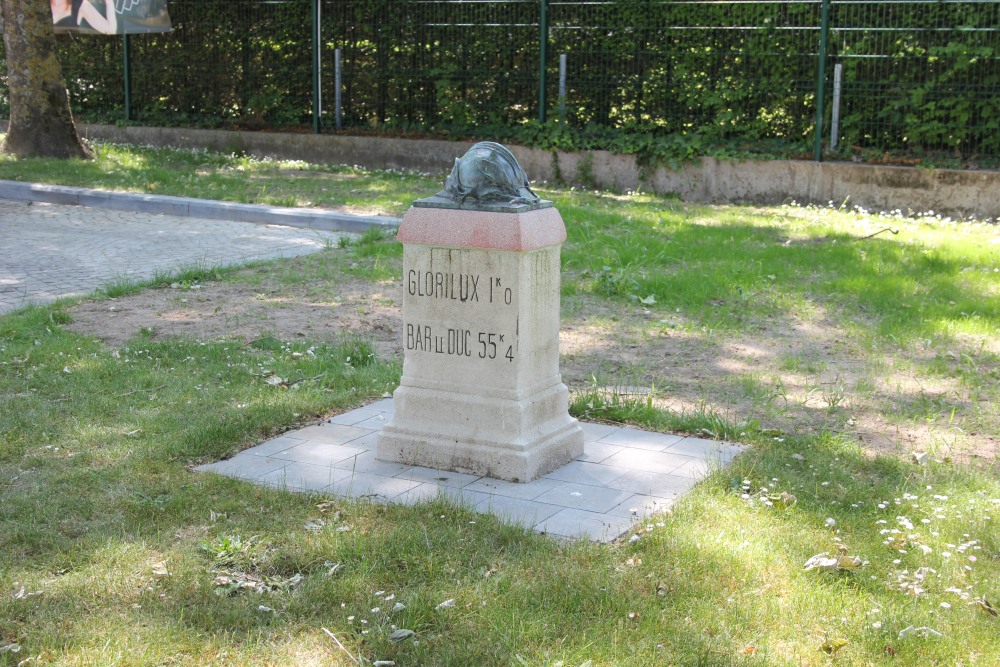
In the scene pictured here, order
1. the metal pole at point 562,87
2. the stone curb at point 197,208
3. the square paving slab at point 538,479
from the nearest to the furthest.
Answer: the square paving slab at point 538,479 → the stone curb at point 197,208 → the metal pole at point 562,87

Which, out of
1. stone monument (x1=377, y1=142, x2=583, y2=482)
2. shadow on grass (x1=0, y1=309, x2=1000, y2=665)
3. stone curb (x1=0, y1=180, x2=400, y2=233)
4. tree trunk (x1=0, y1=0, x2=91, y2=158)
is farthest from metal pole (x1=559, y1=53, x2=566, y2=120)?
shadow on grass (x1=0, y1=309, x2=1000, y2=665)

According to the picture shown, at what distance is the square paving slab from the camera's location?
462cm

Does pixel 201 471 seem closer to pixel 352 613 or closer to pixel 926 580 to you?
pixel 352 613

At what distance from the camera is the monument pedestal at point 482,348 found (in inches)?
197

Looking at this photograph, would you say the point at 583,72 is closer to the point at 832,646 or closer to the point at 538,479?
the point at 538,479

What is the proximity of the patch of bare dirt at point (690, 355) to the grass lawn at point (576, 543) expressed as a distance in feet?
0.09

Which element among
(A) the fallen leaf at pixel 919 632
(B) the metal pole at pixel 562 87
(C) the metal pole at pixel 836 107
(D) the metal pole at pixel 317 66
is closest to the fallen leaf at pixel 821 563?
(A) the fallen leaf at pixel 919 632

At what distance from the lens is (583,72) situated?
50.6 feet

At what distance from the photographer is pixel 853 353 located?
23.4 ft

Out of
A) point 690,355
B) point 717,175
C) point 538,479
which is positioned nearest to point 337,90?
point 717,175

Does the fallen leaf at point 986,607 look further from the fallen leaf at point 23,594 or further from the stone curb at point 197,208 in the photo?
the stone curb at point 197,208

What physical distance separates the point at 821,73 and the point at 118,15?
11259 mm

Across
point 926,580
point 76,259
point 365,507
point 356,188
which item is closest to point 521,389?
point 365,507

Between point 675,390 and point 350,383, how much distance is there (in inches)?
74.6
